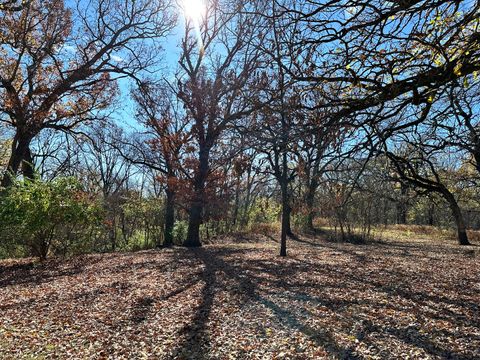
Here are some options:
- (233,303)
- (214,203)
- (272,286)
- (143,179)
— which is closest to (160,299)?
(233,303)

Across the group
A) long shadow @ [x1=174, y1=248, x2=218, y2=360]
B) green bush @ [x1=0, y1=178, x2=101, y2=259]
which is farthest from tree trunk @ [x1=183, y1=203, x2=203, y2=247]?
long shadow @ [x1=174, y1=248, x2=218, y2=360]

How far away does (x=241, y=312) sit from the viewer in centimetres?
452

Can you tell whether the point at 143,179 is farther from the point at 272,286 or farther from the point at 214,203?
the point at 272,286

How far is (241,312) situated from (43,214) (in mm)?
5655

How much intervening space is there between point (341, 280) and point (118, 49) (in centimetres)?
1195

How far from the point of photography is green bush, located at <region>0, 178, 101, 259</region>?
24.8ft

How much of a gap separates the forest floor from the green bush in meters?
0.76

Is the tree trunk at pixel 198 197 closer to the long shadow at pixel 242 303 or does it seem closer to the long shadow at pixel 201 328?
the long shadow at pixel 242 303

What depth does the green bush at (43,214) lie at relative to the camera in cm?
757

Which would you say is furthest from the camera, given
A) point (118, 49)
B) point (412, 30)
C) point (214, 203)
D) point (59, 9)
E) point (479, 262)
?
point (118, 49)

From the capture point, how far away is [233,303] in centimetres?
491

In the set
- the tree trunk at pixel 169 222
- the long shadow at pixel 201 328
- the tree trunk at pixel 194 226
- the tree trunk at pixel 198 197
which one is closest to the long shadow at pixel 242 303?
the long shadow at pixel 201 328

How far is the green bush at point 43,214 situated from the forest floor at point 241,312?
0.76 m

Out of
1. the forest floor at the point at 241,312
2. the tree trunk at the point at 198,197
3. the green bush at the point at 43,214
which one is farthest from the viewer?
the tree trunk at the point at 198,197
